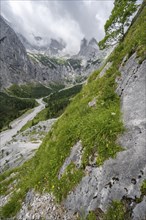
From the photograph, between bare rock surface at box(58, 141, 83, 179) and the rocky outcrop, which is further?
the rocky outcrop

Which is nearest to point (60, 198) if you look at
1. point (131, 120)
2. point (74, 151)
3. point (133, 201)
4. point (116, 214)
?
point (74, 151)

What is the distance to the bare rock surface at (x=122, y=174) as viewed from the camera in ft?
36.7

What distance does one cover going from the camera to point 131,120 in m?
13.9

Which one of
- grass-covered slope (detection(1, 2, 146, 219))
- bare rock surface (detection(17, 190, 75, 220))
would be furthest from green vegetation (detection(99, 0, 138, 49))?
bare rock surface (detection(17, 190, 75, 220))

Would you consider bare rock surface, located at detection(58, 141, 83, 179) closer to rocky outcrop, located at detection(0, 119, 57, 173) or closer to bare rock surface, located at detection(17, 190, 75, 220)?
bare rock surface, located at detection(17, 190, 75, 220)

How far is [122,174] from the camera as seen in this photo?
38.4 ft

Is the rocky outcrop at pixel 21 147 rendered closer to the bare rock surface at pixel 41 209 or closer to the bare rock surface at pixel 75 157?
the bare rock surface at pixel 41 209

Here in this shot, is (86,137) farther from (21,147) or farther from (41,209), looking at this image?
(21,147)

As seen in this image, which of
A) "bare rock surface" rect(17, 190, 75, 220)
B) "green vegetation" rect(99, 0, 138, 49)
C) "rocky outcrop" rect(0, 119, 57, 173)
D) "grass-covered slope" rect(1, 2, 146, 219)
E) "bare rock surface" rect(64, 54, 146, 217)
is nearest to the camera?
"bare rock surface" rect(64, 54, 146, 217)

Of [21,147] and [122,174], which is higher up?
[21,147]

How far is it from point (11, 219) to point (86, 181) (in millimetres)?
7236

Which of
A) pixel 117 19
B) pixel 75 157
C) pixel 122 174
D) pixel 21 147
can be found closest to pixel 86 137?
pixel 75 157

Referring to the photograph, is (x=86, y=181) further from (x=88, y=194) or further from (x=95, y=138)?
(x=95, y=138)

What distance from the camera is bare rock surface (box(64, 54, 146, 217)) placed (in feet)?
36.7
